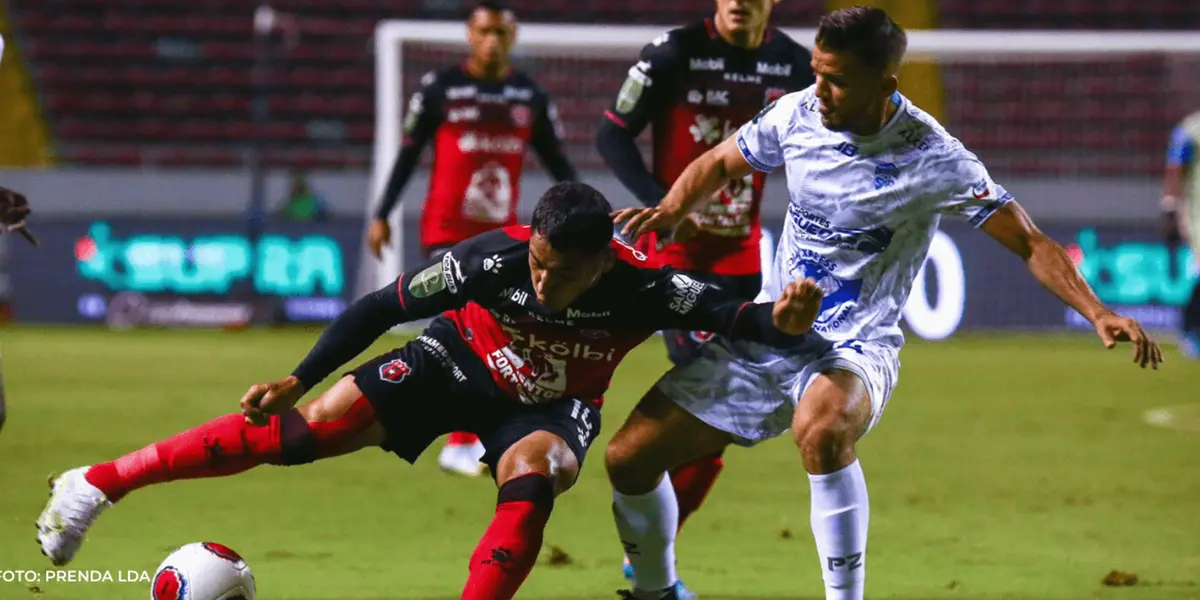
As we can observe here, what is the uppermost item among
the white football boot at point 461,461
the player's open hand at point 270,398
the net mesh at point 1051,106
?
the player's open hand at point 270,398

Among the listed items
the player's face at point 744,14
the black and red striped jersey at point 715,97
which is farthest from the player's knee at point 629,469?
the player's face at point 744,14

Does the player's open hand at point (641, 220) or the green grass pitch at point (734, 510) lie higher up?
the player's open hand at point (641, 220)

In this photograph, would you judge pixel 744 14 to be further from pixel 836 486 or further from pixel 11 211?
pixel 11 211

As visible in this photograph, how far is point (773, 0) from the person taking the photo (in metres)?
5.82

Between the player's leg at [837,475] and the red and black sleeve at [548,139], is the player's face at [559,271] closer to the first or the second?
the player's leg at [837,475]

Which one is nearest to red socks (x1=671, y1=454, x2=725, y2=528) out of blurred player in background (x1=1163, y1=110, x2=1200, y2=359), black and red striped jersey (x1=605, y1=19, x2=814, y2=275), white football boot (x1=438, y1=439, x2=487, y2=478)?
black and red striped jersey (x1=605, y1=19, x2=814, y2=275)

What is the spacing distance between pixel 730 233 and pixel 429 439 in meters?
1.60

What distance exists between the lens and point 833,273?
456 centimetres

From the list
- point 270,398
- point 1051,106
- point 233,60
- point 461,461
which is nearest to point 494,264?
point 270,398

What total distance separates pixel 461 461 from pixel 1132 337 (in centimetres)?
439

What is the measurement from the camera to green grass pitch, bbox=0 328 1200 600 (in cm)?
523

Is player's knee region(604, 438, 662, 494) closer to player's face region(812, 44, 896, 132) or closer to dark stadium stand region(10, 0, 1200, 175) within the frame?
player's face region(812, 44, 896, 132)

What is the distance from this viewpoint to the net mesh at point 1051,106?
650 inches

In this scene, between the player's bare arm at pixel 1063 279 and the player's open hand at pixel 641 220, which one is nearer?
the player's bare arm at pixel 1063 279
